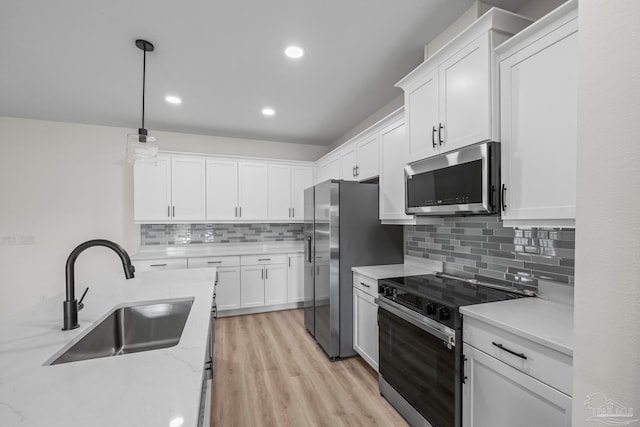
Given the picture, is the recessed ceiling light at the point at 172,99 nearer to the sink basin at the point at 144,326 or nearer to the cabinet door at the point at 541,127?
the sink basin at the point at 144,326

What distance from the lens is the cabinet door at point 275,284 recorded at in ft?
Result: 13.8

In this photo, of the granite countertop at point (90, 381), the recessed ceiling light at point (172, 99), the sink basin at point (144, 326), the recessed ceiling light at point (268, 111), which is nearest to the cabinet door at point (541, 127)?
the granite countertop at point (90, 381)

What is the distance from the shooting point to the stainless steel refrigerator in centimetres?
279

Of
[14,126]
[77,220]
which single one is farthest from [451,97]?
[14,126]

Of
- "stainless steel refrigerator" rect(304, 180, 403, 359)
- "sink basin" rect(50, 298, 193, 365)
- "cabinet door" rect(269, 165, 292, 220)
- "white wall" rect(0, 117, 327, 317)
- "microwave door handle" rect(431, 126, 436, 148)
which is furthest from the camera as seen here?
"cabinet door" rect(269, 165, 292, 220)

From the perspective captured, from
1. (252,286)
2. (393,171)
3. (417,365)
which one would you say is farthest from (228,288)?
(417,365)

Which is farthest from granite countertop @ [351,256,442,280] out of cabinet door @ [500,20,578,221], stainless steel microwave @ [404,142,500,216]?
cabinet door @ [500,20,578,221]

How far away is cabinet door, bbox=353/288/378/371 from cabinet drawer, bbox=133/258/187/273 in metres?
2.44

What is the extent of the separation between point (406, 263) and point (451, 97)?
5.54 ft

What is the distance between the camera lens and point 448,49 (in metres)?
1.84

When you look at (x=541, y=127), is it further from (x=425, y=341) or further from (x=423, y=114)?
(x=425, y=341)

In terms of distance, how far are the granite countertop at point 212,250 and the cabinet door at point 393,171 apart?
6.62 ft

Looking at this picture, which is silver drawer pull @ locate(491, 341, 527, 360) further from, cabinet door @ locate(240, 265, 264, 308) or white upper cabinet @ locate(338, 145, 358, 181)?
cabinet door @ locate(240, 265, 264, 308)

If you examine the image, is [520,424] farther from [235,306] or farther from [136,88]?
[136,88]
